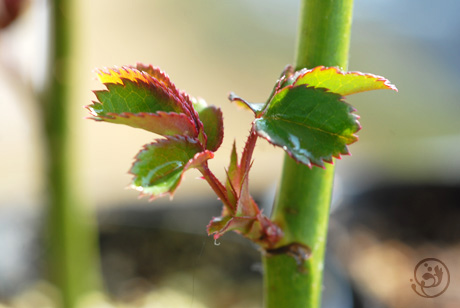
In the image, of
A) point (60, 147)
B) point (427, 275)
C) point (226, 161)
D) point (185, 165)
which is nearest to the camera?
point (185, 165)

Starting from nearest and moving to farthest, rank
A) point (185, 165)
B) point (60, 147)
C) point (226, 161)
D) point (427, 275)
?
point (185, 165), point (427, 275), point (60, 147), point (226, 161)

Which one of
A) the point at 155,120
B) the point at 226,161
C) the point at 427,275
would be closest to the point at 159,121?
the point at 155,120

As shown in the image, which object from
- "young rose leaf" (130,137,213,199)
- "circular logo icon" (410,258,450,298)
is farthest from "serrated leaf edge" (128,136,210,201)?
"circular logo icon" (410,258,450,298)

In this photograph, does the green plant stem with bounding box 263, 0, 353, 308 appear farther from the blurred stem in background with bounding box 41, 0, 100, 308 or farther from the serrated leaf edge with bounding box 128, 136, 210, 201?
the blurred stem in background with bounding box 41, 0, 100, 308

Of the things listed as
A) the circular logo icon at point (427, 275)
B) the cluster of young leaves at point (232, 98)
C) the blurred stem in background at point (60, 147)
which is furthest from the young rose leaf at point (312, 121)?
the blurred stem in background at point (60, 147)

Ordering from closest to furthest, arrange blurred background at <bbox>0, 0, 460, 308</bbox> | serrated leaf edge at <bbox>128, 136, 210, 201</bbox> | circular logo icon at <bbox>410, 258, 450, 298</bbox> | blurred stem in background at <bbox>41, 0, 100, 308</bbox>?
serrated leaf edge at <bbox>128, 136, 210, 201</bbox> → circular logo icon at <bbox>410, 258, 450, 298</bbox> → blurred stem in background at <bbox>41, 0, 100, 308</bbox> → blurred background at <bbox>0, 0, 460, 308</bbox>

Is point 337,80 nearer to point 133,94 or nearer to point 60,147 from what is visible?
point 133,94

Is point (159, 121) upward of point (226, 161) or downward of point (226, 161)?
downward

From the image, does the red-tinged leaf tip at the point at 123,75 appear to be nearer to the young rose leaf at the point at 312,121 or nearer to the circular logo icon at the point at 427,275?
the young rose leaf at the point at 312,121
